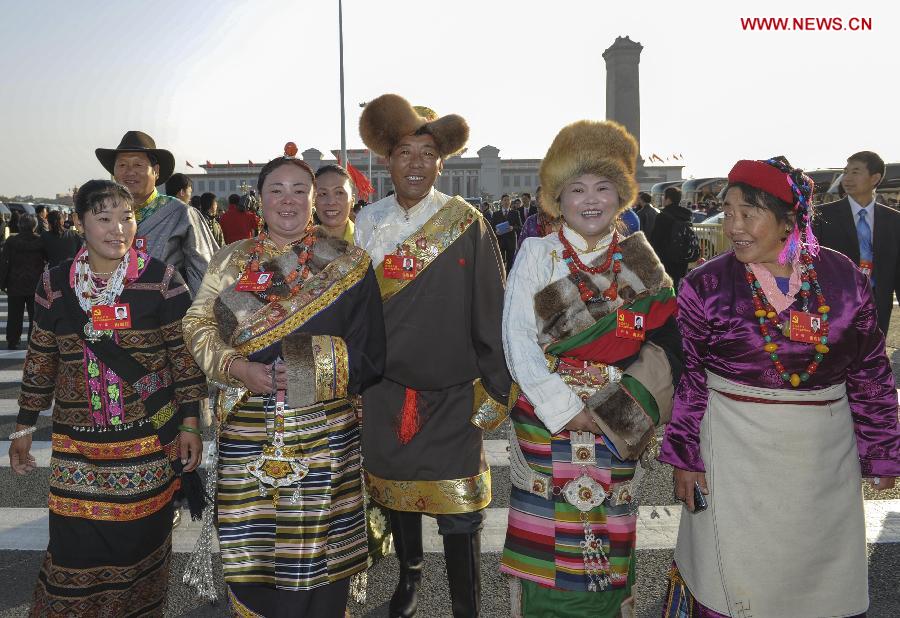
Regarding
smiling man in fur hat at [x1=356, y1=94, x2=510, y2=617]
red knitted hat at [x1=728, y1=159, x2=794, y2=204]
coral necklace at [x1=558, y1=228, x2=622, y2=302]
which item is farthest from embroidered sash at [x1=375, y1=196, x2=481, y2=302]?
red knitted hat at [x1=728, y1=159, x2=794, y2=204]

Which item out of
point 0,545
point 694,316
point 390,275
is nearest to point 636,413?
A: point 694,316

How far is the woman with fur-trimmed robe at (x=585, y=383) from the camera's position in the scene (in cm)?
265

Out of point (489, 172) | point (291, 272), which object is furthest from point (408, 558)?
point (489, 172)

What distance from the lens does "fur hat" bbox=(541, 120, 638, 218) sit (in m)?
2.73

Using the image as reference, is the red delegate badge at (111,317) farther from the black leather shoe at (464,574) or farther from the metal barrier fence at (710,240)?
the metal barrier fence at (710,240)

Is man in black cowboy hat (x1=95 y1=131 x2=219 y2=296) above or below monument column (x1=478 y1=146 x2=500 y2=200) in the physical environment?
below

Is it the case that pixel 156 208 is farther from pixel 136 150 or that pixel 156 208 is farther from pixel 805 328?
pixel 805 328

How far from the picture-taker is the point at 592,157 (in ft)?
8.95

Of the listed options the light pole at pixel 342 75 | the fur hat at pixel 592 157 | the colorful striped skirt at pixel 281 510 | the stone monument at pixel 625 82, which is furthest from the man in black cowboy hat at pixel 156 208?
the stone monument at pixel 625 82

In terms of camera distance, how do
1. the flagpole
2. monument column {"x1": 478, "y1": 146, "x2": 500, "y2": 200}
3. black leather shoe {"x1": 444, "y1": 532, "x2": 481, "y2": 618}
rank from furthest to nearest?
monument column {"x1": 478, "y1": 146, "x2": 500, "y2": 200}, the flagpole, black leather shoe {"x1": 444, "y1": 532, "x2": 481, "y2": 618}

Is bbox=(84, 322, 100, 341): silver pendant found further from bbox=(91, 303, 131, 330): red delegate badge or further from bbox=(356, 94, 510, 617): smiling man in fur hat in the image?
bbox=(356, 94, 510, 617): smiling man in fur hat

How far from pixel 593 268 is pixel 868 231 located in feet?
13.4

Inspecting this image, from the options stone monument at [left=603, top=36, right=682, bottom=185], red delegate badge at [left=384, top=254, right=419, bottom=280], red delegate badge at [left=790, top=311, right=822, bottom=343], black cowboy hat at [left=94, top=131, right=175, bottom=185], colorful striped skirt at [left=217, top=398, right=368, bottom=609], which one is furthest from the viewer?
stone monument at [left=603, top=36, right=682, bottom=185]

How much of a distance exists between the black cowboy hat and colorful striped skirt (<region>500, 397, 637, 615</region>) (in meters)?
2.80
